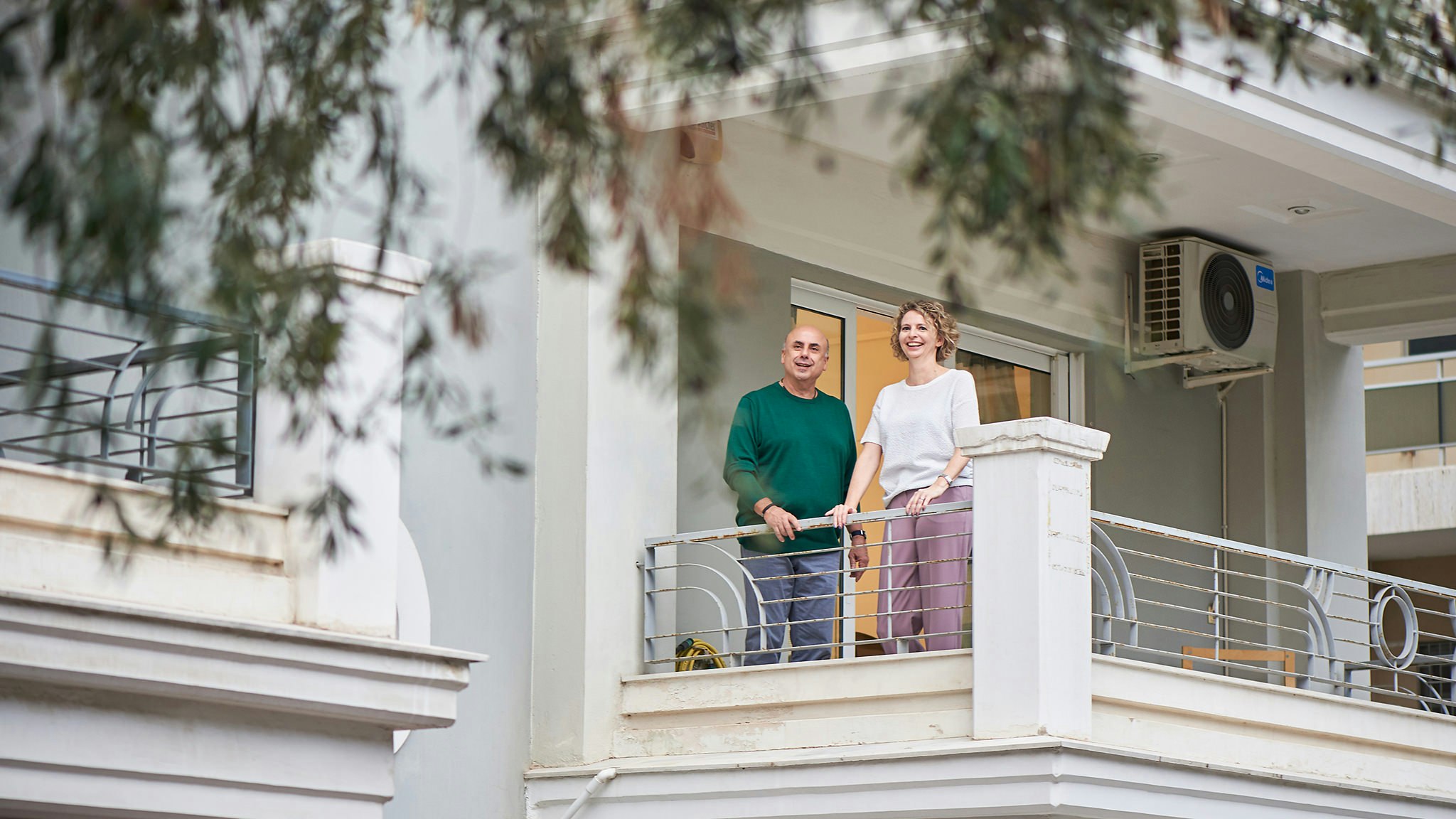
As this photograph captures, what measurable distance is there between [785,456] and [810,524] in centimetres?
42

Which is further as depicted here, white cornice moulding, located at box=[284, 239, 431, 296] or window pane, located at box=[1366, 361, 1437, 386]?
window pane, located at box=[1366, 361, 1437, 386]

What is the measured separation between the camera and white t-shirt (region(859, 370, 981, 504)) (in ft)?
25.4

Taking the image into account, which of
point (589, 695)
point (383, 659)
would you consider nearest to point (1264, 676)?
point (589, 695)

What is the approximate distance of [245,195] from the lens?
3.66 metres

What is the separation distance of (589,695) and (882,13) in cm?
520

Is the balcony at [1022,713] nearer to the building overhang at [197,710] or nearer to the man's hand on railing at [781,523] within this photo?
the man's hand on railing at [781,523]

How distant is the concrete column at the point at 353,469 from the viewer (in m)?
6.17

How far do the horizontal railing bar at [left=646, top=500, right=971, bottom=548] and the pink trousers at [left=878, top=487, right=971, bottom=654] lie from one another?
0.06 m

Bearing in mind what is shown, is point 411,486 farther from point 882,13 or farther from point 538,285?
point 882,13

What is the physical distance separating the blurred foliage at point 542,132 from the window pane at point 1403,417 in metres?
15.0

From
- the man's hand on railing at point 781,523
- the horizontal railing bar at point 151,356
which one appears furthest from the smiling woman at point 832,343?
the horizontal railing bar at point 151,356

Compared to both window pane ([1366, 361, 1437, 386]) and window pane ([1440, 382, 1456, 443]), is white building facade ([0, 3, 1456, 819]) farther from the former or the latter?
window pane ([1366, 361, 1437, 386])

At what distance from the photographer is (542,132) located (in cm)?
381

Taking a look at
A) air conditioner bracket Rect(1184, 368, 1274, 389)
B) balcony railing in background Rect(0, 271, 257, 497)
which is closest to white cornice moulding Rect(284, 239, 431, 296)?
balcony railing in background Rect(0, 271, 257, 497)
